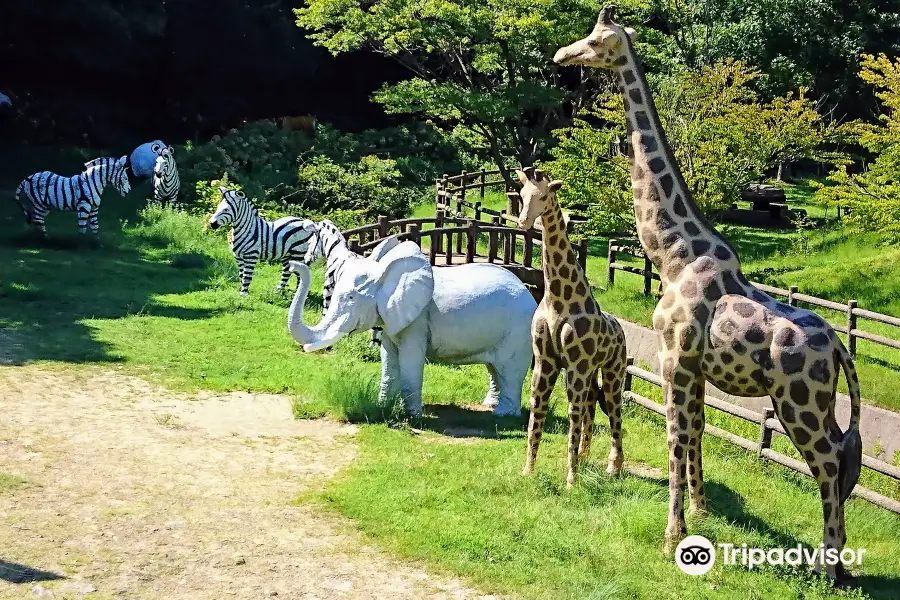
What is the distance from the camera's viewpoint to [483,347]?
10773mm

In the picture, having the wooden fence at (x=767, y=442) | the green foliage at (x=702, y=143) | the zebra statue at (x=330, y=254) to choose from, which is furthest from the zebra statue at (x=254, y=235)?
the wooden fence at (x=767, y=442)

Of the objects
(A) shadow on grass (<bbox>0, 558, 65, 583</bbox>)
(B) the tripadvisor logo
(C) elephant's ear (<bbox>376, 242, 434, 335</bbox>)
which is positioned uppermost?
(C) elephant's ear (<bbox>376, 242, 434, 335</bbox>)

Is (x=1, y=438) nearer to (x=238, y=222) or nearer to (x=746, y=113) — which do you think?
(x=238, y=222)

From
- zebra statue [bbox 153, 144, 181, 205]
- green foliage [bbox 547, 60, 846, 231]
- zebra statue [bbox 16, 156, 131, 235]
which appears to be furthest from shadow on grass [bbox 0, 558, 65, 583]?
zebra statue [bbox 153, 144, 181, 205]

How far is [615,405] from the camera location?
8773mm

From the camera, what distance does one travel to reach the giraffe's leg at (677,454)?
23.5 ft

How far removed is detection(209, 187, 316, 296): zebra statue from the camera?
16406mm

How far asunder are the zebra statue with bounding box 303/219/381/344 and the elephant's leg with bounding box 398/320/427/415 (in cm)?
115

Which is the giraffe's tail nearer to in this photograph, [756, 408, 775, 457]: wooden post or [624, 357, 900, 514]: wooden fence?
[624, 357, 900, 514]: wooden fence

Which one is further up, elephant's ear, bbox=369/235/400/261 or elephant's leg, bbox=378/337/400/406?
elephant's ear, bbox=369/235/400/261

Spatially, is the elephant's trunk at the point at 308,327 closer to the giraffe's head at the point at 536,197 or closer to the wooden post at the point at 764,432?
the giraffe's head at the point at 536,197

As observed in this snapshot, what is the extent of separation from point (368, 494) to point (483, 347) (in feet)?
9.78

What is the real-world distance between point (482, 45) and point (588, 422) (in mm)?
16677

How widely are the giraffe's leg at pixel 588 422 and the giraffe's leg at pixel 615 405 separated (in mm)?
81
